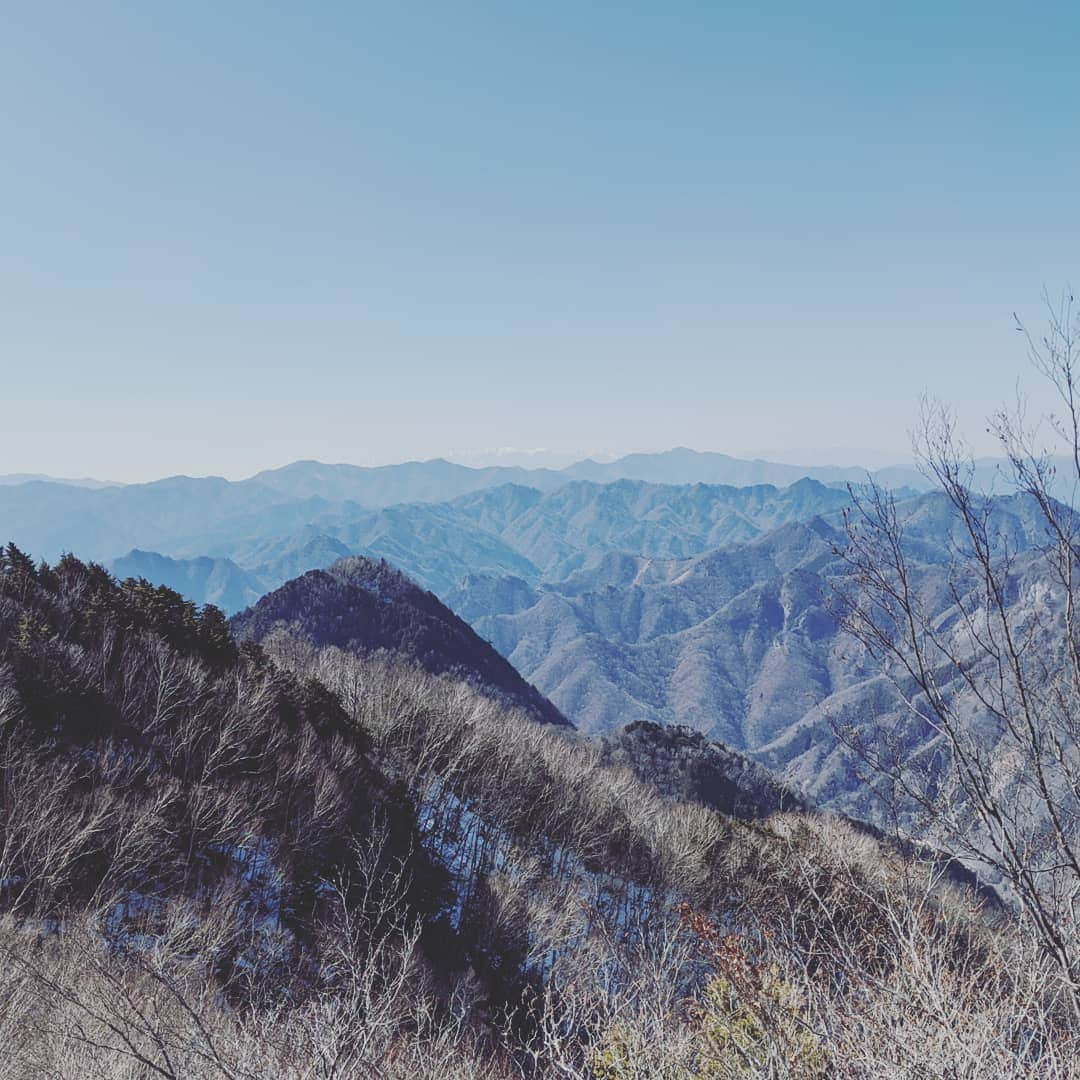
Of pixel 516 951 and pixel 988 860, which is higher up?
pixel 988 860

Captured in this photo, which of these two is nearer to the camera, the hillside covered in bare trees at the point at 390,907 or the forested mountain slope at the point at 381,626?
the hillside covered in bare trees at the point at 390,907

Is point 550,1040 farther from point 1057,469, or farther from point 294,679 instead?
point 294,679

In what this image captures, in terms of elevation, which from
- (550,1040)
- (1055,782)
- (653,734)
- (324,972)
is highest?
(1055,782)

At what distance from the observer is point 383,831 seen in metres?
30.4

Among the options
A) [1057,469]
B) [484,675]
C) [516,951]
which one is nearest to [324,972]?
[516,951]

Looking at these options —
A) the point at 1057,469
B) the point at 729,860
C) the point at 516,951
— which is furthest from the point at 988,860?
the point at 729,860

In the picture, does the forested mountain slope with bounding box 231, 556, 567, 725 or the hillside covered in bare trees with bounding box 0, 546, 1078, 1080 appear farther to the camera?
the forested mountain slope with bounding box 231, 556, 567, 725

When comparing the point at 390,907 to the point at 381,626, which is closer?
the point at 390,907

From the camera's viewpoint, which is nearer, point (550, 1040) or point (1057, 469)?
point (1057, 469)

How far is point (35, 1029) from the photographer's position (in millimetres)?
13219

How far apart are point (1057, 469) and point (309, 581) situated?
423ft

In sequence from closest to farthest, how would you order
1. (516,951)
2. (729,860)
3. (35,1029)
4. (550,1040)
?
(550,1040) → (35,1029) → (516,951) → (729,860)

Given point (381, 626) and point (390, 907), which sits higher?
point (390, 907)

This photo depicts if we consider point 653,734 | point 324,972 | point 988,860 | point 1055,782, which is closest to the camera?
point 988,860
